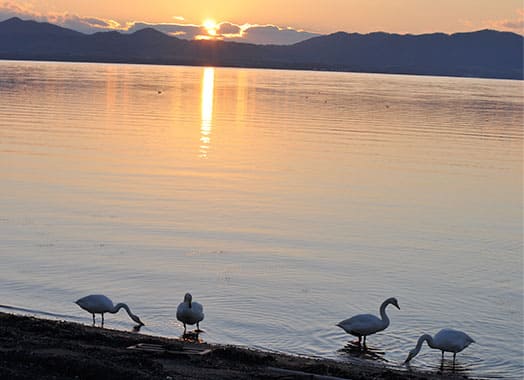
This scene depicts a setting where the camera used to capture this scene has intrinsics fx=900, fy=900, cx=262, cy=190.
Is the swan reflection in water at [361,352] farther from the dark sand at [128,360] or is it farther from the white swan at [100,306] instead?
the white swan at [100,306]

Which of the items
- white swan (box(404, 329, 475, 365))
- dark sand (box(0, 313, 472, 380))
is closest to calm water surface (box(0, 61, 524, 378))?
white swan (box(404, 329, 475, 365))

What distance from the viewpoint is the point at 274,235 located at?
25.3 meters

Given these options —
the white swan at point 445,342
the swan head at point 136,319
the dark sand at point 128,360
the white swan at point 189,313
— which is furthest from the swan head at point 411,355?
the swan head at point 136,319

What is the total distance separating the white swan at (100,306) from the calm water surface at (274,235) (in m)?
0.32

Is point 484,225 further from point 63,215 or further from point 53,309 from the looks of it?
point 53,309

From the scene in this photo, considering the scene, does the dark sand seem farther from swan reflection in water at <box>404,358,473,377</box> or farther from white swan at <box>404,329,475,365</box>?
white swan at <box>404,329,475,365</box>

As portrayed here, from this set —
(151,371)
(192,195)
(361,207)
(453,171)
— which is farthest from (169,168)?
(151,371)

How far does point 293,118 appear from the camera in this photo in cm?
6738

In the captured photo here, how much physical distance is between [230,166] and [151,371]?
27.5 metres

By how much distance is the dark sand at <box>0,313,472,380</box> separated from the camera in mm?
10844

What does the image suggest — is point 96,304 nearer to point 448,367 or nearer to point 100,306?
point 100,306

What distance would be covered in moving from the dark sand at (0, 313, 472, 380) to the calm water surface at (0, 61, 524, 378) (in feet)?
7.14

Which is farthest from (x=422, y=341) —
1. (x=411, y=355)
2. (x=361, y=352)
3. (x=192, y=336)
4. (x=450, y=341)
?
(x=192, y=336)

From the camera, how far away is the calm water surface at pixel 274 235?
1817cm
